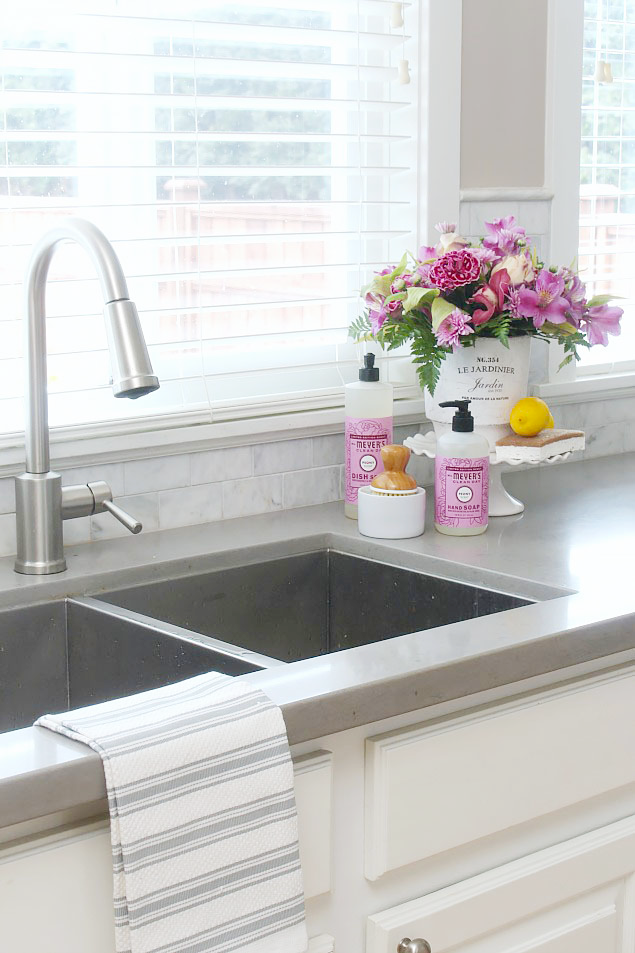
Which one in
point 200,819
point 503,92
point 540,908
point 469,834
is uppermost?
point 503,92

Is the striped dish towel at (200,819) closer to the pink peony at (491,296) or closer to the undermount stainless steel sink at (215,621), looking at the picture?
the undermount stainless steel sink at (215,621)

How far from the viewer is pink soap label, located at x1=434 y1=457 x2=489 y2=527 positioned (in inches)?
69.5

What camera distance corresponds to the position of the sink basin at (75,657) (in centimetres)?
145

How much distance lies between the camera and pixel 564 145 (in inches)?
91.0

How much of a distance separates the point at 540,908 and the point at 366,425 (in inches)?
30.3

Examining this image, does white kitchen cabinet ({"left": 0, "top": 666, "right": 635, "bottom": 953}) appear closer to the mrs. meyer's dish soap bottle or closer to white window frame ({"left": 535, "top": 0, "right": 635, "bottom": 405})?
the mrs. meyer's dish soap bottle

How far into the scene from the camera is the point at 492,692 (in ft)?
4.29

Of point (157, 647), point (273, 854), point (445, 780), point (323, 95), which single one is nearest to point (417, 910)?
point (445, 780)

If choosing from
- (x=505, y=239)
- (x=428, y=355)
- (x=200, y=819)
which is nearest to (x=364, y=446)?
(x=428, y=355)

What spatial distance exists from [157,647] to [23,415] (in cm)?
39

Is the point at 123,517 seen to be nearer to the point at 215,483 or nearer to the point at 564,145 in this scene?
the point at 215,483

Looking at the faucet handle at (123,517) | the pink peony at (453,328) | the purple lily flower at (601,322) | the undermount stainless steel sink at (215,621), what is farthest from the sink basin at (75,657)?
the purple lily flower at (601,322)

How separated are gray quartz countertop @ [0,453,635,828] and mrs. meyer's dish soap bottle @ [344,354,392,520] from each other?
75 mm

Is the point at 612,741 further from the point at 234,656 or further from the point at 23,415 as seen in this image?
the point at 23,415
